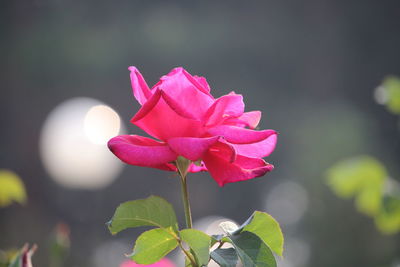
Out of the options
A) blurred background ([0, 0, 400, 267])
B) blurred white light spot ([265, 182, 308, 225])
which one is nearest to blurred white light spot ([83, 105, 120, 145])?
blurred background ([0, 0, 400, 267])

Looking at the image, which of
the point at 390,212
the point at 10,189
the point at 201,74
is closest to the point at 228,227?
the point at 10,189

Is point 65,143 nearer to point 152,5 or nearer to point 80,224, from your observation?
point 80,224

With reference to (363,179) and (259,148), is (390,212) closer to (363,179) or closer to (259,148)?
(363,179)

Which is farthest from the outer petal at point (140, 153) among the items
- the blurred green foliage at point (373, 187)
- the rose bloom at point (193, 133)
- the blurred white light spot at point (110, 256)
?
the blurred white light spot at point (110, 256)

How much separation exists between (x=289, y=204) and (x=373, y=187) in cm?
280

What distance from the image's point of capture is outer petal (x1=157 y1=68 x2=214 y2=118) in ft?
0.87

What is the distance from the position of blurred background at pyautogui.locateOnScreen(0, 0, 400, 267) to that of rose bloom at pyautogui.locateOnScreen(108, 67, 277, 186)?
307 cm

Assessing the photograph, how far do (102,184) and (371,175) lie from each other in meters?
4.37

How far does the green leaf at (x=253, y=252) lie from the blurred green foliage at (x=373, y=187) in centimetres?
51

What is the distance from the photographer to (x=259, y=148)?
0.94ft

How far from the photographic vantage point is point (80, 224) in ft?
15.6

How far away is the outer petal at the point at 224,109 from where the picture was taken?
27 cm

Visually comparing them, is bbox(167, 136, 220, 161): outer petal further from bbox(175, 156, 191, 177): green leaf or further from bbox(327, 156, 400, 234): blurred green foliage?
bbox(327, 156, 400, 234): blurred green foliage

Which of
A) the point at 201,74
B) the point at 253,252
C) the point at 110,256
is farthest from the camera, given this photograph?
the point at 201,74
